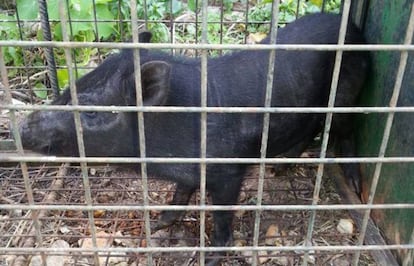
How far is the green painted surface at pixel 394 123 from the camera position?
7.69ft

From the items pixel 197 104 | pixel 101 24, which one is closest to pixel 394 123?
pixel 197 104

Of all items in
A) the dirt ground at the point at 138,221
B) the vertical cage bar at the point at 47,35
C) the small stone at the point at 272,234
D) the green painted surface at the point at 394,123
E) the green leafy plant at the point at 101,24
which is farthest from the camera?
the green leafy plant at the point at 101,24

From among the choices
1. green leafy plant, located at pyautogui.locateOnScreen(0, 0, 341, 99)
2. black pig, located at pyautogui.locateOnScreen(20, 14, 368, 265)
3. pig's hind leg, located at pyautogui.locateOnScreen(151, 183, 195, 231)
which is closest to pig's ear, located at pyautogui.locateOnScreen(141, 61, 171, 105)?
black pig, located at pyautogui.locateOnScreen(20, 14, 368, 265)

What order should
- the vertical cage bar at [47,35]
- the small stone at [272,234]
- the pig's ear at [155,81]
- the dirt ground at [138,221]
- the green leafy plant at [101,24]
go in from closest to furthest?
the pig's ear at [155,81] < the dirt ground at [138,221] < the small stone at [272,234] < the vertical cage bar at [47,35] < the green leafy plant at [101,24]

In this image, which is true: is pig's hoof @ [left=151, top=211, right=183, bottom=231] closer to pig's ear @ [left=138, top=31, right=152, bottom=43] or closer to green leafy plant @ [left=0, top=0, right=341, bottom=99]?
pig's ear @ [left=138, top=31, right=152, bottom=43]

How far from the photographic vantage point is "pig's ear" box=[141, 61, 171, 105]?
6.69 feet

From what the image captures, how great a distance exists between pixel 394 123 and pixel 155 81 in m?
1.17

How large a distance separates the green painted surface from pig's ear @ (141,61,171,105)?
1.07 meters

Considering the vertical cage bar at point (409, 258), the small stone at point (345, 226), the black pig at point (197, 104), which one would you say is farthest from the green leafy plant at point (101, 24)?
the vertical cage bar at point (409, 258)

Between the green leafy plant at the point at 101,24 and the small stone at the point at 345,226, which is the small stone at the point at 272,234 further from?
the green leafy plant at the point at 101,24

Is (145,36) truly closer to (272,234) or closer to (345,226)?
(272,234)

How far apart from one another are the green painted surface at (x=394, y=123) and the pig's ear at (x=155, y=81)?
1069 mm

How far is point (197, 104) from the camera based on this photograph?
2383mm

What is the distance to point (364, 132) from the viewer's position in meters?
2.92
